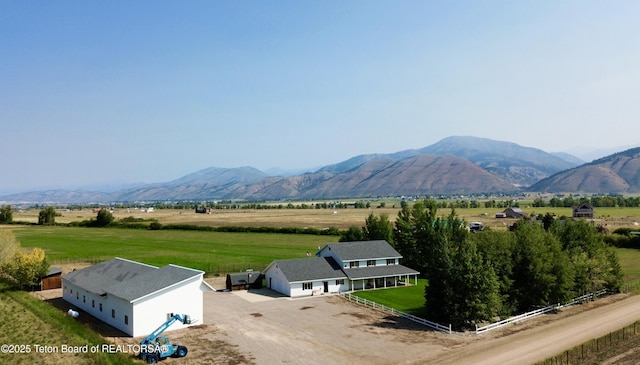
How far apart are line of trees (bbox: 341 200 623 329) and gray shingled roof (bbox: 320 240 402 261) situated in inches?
276

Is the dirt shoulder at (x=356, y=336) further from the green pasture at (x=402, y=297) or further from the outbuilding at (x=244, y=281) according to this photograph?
the outbuilding at (x=244, y=281)

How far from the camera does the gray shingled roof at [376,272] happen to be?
199 ft

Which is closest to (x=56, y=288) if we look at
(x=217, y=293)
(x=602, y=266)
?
(x=217, y=293)

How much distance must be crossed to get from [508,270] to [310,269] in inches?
922

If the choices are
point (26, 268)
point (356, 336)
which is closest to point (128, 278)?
point (26, 268)

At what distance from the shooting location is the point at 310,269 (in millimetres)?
59875

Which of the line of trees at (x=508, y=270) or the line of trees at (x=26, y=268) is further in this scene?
the line of trees at (x=26, y=268)

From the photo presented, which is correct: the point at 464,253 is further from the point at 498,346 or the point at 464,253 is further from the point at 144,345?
the point at 144,345

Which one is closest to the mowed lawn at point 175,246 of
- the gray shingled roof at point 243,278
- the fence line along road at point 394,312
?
the gray shingled roof at point 243,278

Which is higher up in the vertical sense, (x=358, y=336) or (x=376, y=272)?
(x=376, y=272)

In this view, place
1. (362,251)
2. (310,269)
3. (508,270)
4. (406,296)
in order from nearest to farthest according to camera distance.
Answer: (508,270), (406,296), (310,269), (362,251)

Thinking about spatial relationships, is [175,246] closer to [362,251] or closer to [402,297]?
[362,251]

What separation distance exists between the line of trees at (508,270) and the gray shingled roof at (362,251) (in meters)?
7.00

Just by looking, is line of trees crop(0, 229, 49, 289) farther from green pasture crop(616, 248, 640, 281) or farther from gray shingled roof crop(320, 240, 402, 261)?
green pasture crop(616, 248, 640, 281)
